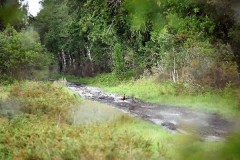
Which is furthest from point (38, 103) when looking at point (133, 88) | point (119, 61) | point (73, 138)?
point (119, 61)

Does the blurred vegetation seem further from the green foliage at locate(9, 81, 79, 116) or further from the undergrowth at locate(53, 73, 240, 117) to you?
the undergrowth at locate(53, 73, 240, 117)

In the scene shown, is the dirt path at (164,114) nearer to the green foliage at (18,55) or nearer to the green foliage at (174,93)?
the green foliage at (174,93)

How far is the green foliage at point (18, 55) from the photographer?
106 feet

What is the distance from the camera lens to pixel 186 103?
20.5m

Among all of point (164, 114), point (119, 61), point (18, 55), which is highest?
point (18, 55)

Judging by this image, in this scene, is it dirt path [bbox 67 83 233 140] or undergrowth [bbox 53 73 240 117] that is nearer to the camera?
dirt path [bbox 67 83 233 140]

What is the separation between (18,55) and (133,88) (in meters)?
11.0

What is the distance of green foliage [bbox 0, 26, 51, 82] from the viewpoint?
106 ft

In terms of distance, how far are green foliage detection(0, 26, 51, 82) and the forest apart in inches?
3.8

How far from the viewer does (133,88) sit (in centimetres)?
2812

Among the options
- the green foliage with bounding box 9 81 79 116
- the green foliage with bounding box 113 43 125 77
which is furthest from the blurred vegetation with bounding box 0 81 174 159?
the green foliage with bounding box 113 43 125 77

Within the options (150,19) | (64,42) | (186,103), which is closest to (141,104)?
(186,103)

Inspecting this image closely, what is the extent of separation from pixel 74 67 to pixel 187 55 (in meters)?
32.3

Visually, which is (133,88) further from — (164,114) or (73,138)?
(73,138)
